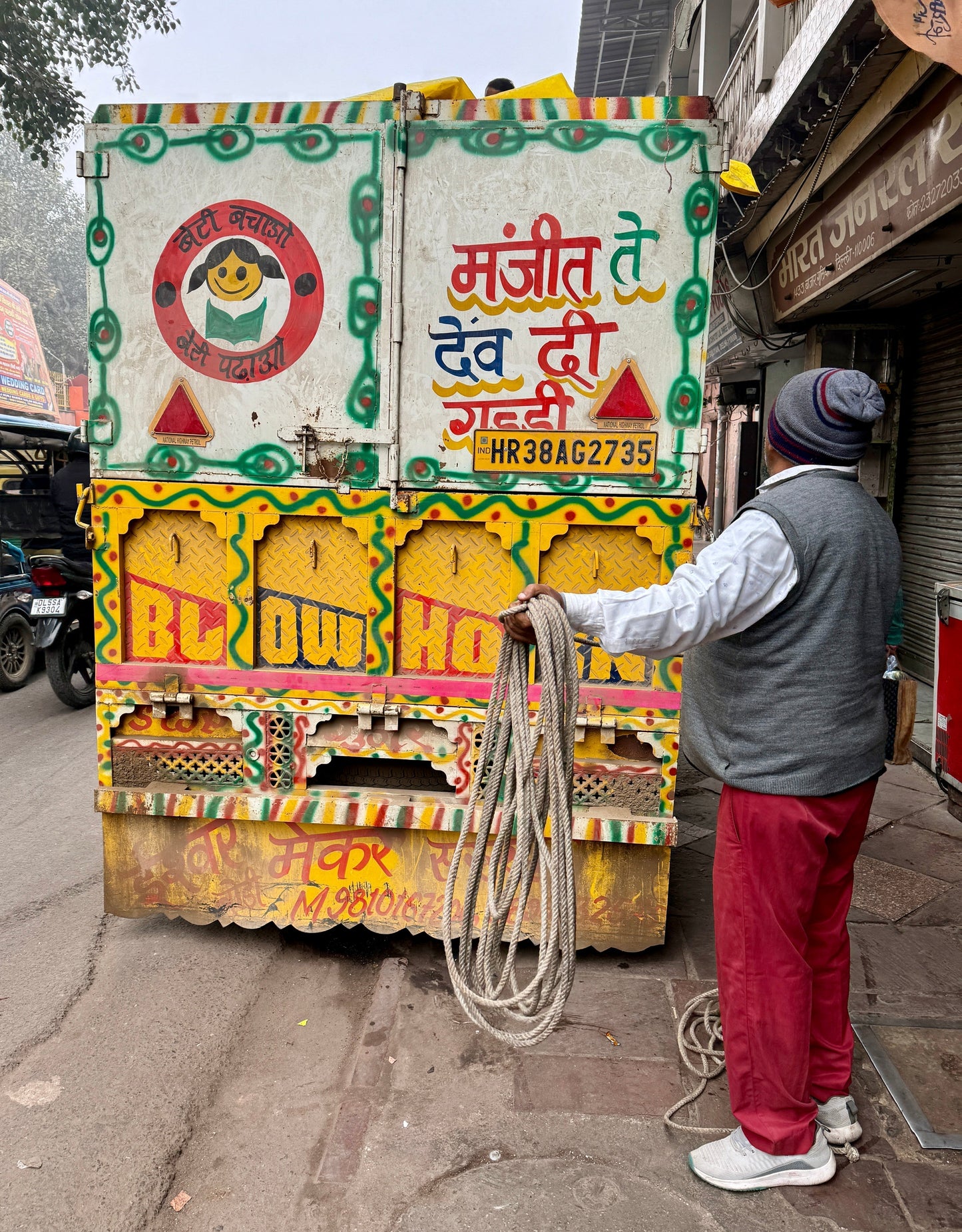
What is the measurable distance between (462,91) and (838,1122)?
10.5 feet

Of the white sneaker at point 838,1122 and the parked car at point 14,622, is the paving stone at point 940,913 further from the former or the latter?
the parked car at point 14,622

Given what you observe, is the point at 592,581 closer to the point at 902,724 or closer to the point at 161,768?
the point at 902,724

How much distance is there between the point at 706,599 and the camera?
2029 mm

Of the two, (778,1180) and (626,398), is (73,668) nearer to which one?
(626,398)

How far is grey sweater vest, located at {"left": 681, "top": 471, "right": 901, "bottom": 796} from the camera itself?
6.93 ft

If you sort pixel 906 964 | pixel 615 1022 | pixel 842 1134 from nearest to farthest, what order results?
1. pixel 842 1134
2. pixel 615 1022
3. pixel 906 964

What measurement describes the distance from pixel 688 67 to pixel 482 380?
11647mm

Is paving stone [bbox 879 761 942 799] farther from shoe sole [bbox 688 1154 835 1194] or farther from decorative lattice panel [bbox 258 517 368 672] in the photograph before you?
decorative lattice panel [bbox 258 517 368 672]

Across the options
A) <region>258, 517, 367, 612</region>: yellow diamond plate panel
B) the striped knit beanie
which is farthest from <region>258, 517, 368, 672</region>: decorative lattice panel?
the striped knit beanie

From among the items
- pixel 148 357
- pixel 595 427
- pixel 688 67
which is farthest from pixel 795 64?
pixel 688 67

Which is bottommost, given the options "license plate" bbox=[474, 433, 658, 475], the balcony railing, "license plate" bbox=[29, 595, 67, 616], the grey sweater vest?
"license plate" bbox=[29, 595, 67, 616]

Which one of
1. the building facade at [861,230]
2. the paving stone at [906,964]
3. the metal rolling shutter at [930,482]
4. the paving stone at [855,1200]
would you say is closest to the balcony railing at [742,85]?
the building facade at [861,230]

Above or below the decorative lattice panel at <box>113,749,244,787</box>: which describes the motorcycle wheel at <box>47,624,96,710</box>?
below

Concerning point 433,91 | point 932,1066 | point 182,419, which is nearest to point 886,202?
point 433,91
